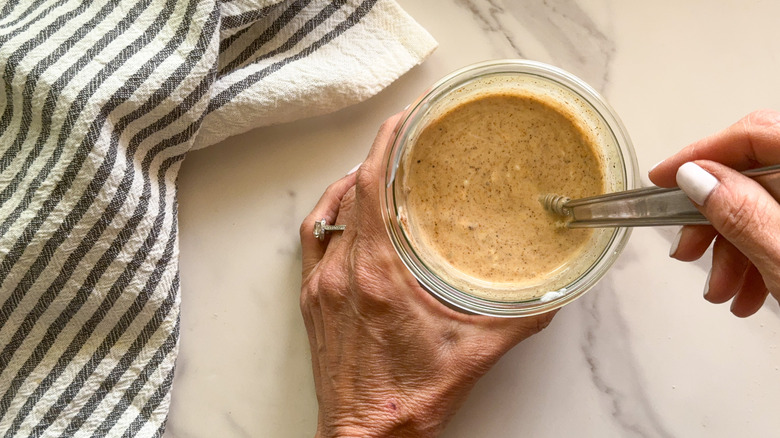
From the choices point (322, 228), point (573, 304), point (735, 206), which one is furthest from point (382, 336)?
point (735, 206)

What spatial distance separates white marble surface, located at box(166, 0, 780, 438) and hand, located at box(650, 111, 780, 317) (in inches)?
4.9

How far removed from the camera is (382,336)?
26.6 inches

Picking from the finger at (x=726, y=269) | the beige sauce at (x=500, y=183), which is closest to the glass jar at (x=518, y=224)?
the beige sauce at (x=500, y=183)

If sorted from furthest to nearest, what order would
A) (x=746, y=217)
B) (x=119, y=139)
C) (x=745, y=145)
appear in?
(x=119, y=139) < (x=745, y=145) < (x=746, y=217)

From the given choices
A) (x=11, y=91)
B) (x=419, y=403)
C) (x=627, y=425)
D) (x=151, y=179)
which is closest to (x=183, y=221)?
(x=151, y=179)

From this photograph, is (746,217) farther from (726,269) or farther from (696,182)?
(726,269)

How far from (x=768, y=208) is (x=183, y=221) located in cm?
62

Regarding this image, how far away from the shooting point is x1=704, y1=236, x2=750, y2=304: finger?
2.10ft

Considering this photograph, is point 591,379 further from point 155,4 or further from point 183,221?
point 155,4

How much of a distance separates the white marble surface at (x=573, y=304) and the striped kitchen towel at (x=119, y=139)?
0.15ft

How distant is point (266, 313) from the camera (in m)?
0.80

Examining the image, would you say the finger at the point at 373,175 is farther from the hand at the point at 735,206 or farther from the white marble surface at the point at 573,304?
the hand at the point at 735,206

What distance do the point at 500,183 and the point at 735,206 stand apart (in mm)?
228

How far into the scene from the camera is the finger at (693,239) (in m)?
0.65
